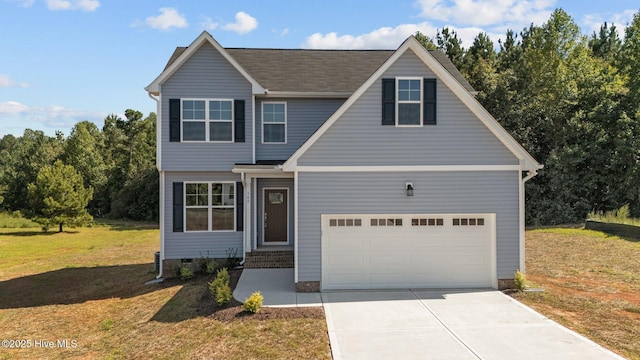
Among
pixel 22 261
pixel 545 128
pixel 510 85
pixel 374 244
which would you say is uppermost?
pixel 510 85

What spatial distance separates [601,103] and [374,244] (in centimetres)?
2102

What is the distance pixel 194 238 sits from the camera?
604 inches

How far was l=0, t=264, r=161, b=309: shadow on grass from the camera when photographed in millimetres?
13602

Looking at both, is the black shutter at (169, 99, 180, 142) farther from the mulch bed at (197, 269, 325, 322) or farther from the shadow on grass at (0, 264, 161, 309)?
the mulch bed at (197, 269, 325, 322)

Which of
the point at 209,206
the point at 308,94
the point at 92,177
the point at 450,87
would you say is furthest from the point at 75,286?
the point at 92,177

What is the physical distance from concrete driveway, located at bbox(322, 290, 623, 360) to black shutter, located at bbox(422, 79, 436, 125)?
4707 mm

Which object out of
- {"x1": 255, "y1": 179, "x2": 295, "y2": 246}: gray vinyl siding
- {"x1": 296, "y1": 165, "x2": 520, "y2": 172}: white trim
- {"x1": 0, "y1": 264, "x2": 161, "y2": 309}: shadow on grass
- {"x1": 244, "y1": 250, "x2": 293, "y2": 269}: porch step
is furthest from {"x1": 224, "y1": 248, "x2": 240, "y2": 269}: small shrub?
{"x1": 296, "y1": 165, "x2": 520, "y2": 172}: white trim

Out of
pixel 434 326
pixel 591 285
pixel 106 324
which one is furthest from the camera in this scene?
pixel 591 285

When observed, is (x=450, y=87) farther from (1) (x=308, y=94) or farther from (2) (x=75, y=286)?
(2) (x=75, y=286)

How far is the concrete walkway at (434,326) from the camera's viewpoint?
8.14 meters

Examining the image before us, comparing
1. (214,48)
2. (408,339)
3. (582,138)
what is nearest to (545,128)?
(582,138)

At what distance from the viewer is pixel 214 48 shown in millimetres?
14945

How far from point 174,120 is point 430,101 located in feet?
26.9

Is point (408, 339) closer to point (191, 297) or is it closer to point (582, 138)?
point (191, 297)
